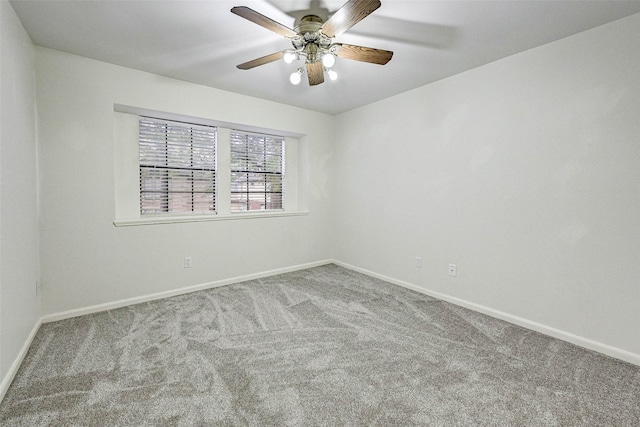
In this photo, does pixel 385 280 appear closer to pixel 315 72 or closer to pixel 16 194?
pixel 315 72

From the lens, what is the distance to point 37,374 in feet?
6.31

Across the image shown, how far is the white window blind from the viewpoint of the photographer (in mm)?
3414

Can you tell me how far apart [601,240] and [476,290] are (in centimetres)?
112

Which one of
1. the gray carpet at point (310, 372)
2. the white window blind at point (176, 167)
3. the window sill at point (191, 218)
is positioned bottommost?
the gray carpet at point (310, 372)

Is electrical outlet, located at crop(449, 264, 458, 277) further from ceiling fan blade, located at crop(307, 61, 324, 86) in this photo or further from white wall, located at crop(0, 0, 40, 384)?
white wall, located at crop(0, 0, 40, 384)

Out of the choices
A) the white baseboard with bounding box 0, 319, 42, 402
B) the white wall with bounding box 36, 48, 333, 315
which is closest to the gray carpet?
the white baseboard with bounding box 0, 319, 42, 402

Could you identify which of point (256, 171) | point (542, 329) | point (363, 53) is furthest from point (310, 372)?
point (256, 171)

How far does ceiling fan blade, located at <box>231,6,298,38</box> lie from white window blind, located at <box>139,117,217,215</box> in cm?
217

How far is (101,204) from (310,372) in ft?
8.51

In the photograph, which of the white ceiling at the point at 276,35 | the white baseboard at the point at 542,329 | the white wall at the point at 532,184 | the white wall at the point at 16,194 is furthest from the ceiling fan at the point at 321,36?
the white baseboard at the point at 542,329

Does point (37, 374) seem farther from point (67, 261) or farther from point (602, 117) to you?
point (602, 117)

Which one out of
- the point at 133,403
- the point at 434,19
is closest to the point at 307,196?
the point at 434,19

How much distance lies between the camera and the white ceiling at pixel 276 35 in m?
2.02

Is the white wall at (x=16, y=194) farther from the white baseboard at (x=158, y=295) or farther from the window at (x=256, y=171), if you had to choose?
the window at (x=256, y=171)
